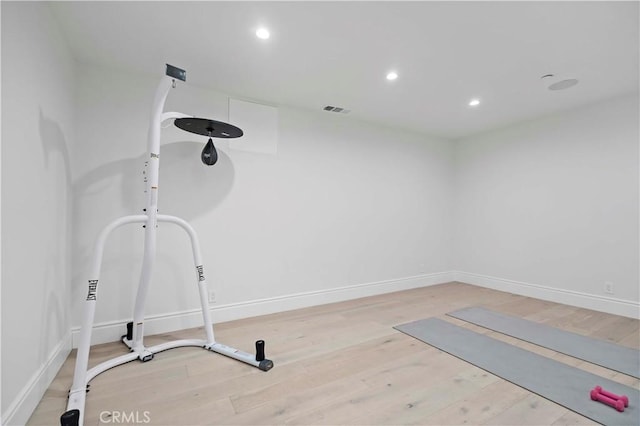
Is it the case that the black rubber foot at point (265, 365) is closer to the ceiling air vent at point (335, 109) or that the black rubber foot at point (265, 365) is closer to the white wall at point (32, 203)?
the white wall at point (32, 203)

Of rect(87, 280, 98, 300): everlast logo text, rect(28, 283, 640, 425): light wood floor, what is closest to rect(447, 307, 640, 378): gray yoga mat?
rect(28, 283, 640, 425): light wood floor

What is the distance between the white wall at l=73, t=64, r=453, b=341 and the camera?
8.56 feet

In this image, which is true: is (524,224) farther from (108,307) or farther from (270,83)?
(108,307)

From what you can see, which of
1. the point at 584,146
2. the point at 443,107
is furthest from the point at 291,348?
the point at 584,146

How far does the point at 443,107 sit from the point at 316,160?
1.80 metres

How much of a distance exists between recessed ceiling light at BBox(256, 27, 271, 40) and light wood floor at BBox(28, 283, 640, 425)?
101 inches

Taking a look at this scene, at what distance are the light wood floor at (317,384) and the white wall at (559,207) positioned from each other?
2.75ft

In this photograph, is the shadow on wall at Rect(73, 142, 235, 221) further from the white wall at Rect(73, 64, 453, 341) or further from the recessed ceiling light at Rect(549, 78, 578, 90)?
the recessed ceiling light at Rect(549, 78, 578, 90)

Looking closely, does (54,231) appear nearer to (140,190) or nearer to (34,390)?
(140,190)

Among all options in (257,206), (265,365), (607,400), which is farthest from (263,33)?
(607,400)

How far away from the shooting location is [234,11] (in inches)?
77.3

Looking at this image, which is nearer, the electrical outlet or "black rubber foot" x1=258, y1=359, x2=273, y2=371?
"black rubber foot" x1=258, y1=359, x2=273, y2=371

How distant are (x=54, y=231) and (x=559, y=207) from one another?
5.57m

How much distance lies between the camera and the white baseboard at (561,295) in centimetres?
333
